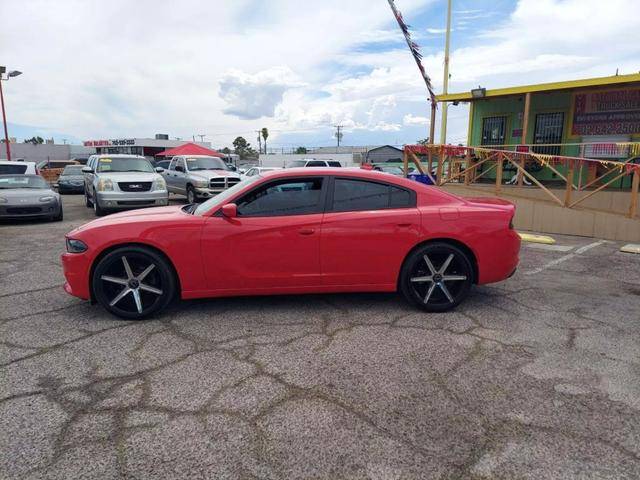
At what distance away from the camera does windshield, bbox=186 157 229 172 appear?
15.1 meters

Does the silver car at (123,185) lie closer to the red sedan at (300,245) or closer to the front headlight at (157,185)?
the front headlight at (157,185)

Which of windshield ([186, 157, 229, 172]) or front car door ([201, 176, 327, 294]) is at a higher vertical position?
windshield ([186, 157, 229, 172])

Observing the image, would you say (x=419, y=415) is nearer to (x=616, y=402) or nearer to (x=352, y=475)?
(x=352, y=475)

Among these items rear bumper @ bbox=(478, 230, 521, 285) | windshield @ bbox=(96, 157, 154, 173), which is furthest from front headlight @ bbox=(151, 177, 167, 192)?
rear bumper @ bbox=(478, 230, 521, 285)

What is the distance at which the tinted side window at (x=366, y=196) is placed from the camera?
4523mm

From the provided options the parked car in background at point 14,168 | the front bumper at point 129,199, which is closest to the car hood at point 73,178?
the parked car in background at point 14,168

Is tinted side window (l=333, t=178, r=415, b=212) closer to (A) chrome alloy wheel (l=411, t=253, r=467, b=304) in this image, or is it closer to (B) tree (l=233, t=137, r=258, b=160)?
(A) chrome alloy wheel (l=411, t=253, r=467, b=304)

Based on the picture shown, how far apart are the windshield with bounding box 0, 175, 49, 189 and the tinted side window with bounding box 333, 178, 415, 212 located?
1002cm

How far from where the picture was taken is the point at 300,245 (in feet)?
14.3

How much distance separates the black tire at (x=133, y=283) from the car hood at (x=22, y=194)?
26.2ft

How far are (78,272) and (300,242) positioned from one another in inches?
81.5

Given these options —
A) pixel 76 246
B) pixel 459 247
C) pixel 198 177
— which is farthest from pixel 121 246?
pixel 198 177

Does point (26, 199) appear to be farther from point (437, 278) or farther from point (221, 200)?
point (437, 278)

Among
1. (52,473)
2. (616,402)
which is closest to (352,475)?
(52,473)
